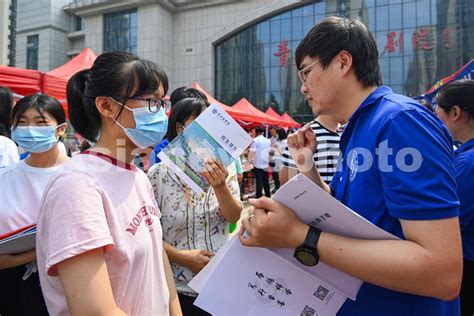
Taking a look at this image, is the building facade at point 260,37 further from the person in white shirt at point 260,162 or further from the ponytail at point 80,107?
the ponytail at point 80,107

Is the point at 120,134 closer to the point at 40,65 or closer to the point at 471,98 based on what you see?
the point at 471,98

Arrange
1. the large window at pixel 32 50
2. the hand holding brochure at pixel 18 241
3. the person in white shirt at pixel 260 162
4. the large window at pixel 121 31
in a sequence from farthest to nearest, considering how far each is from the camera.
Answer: the large window at pixel 32 50
the large window at pixel 121 31
the person in white shirt at pixel 260 162
the hand holding brochure at pixel 18 241

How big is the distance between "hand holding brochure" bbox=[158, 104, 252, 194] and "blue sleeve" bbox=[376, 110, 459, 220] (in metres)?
0.88

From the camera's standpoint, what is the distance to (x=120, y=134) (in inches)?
53.5

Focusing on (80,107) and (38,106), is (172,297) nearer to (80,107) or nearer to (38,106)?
(80,107)

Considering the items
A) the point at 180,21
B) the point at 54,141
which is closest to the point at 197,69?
the point at 180,21

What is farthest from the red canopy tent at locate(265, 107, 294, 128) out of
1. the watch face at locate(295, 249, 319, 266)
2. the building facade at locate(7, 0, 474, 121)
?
the watch face at locate(295, 249, 319, 266)

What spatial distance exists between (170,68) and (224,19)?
5995mm

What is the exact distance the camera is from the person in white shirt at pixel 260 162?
30.8 feet

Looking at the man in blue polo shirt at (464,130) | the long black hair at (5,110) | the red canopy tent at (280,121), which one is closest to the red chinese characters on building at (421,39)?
the red canopy tent at (280,121)

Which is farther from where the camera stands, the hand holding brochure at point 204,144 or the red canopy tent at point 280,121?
the red canopy tent at point 280,121

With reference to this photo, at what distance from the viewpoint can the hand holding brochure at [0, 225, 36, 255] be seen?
1747 millimetres

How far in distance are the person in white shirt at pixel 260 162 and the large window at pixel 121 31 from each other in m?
24.1

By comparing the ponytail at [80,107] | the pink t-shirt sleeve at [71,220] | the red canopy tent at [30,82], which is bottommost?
the pink t-shirt sleeve at [71,220]
